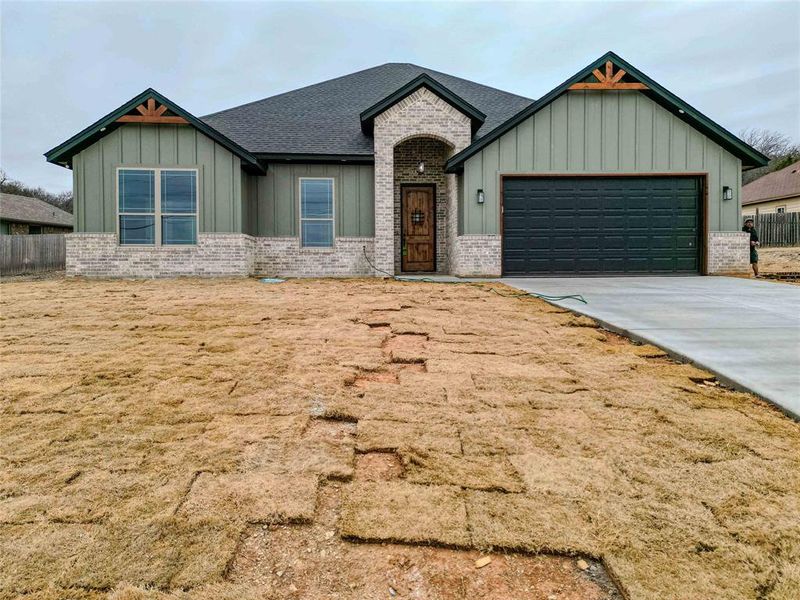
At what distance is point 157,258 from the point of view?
1245 cm

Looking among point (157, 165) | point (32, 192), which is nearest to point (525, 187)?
point (157, 165)

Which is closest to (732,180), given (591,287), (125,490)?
(591,287)

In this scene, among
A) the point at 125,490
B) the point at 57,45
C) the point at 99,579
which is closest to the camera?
the point at 99,579

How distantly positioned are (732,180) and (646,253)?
9.00 ft

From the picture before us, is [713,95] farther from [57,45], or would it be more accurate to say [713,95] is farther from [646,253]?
[57,45]

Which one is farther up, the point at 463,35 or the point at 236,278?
the point at 463,35

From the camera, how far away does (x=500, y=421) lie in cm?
283

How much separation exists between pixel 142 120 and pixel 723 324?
12459mm

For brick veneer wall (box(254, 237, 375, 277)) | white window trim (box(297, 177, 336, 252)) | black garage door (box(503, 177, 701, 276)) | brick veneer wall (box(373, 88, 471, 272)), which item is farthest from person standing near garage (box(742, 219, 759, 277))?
white window trim (box(297, 177, 336, 252))

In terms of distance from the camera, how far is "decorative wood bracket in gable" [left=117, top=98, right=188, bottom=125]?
1202 cm

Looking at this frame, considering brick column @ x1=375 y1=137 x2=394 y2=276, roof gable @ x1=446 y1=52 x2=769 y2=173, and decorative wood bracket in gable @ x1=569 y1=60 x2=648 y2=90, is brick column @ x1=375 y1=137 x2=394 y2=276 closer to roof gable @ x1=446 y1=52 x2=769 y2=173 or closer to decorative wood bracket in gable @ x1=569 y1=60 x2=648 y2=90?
roof gable @ x1=446 y1=52 x2=769 y2=173

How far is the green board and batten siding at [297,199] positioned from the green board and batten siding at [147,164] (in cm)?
103

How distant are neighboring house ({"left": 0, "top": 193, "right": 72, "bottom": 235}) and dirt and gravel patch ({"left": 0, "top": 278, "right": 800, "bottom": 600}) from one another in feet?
91.4

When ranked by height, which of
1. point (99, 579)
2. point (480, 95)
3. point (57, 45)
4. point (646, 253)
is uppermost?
point (57, 45)
